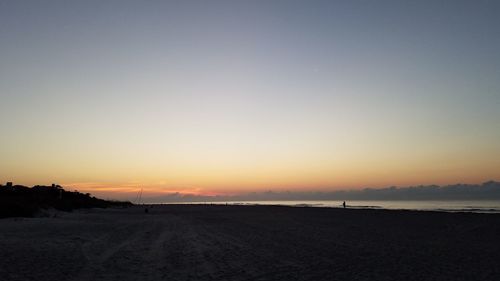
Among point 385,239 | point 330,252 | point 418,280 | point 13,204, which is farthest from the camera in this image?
point 13,204

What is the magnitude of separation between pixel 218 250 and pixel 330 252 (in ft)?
12.1

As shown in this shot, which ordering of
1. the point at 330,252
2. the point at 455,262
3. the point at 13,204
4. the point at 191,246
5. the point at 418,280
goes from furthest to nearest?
the point at 13,204 → the point at 191,246 → the point at 330,252 → the point at 455,262 → the point at 418,280

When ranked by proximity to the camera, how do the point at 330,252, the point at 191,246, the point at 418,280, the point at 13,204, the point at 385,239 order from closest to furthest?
the point at 418,280, the point at 330,252, the point at 191,246, the point at 385,239, the point at 13,204

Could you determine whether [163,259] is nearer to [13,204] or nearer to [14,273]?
[14,273]

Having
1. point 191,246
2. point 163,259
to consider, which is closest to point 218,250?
point 191,246

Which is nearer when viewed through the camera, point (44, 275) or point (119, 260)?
point (44, 275)

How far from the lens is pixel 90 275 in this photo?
10000 mm

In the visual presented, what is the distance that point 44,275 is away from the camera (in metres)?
9.86

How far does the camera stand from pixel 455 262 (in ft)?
39.8

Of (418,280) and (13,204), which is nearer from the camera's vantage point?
(418,280)

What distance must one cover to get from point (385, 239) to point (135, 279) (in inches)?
474

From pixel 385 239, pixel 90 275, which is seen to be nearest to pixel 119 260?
pixel 90 275

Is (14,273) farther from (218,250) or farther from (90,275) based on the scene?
(218,250)

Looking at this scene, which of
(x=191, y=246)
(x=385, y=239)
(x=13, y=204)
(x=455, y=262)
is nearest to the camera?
(x=455, y=262)
